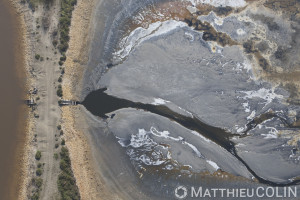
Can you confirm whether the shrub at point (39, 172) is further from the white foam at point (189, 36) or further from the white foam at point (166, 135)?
the white foam at point (189, 36)

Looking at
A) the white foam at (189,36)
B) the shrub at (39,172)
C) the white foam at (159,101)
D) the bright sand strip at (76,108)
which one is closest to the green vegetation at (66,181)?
the bright sand strip at (76,108)

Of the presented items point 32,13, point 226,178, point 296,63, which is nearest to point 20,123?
point 32,13

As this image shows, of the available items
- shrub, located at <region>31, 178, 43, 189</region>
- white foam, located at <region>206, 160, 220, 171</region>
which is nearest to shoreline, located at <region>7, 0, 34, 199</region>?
shrub, located at <region>31, 178, 43, 189</region>

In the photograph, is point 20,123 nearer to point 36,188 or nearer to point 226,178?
point 36,188

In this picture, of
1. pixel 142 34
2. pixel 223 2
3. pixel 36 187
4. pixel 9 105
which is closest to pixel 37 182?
pixel 36 187

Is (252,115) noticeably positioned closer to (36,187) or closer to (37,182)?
(37,182)

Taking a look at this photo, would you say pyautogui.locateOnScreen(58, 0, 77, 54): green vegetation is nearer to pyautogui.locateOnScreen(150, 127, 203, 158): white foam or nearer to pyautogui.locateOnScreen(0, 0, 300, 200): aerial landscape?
pyautogui.locateOnScreen(0, 0, 300, 200): aerial landscape
